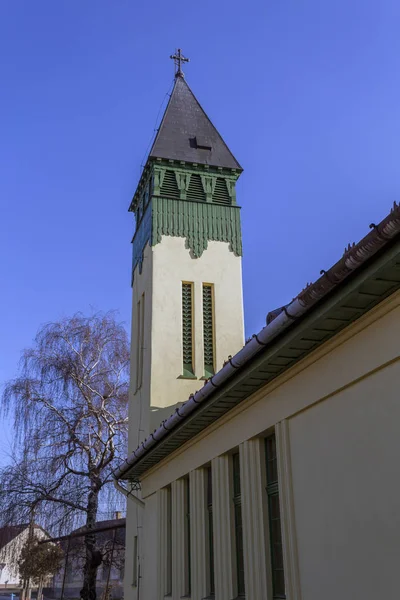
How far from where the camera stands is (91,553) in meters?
27.2

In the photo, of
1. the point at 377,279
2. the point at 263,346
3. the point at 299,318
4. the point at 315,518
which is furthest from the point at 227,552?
the point at 377,279

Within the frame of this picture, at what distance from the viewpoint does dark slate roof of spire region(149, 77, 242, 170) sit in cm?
2259

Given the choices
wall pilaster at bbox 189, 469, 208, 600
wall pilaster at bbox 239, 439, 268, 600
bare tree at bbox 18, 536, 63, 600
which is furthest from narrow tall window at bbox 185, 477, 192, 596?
bare tree at bbox 18, 536, 63, 600

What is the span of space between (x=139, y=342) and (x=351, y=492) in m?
14.4

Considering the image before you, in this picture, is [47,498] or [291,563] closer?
[291,563]

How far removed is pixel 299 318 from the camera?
8.17m

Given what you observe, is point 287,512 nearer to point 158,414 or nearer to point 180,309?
point 158,414

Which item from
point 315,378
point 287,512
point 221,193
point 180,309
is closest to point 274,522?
point 287,512

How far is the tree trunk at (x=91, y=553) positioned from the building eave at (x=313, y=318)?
16446mm

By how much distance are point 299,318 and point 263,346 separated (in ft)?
3.17

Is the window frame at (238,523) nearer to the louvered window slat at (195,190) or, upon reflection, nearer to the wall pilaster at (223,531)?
the wall pilaster at (223,531)

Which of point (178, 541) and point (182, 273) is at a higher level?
point (182, 273)

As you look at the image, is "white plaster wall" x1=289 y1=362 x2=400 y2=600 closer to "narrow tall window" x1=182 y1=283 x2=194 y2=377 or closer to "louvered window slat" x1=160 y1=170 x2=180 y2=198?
"narrow tall window" x1=182 y1=283 x2=194 y2=377

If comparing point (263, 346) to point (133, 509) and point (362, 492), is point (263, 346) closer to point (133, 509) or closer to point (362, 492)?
point (362, 492)
